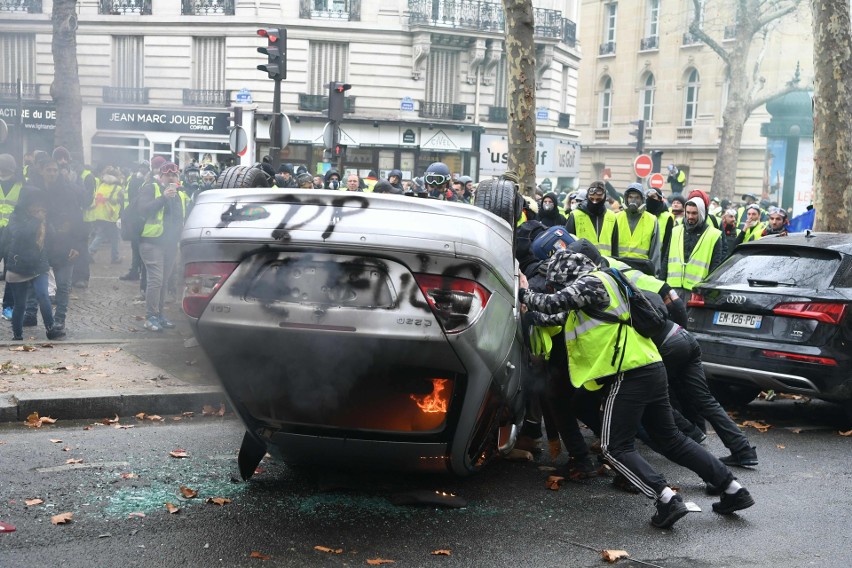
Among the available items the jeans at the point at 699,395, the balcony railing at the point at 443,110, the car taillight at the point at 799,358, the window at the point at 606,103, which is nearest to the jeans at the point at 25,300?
the jeans at the point at 699,395

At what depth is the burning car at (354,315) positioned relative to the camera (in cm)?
436

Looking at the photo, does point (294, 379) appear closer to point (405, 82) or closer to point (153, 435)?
point (153, 435)

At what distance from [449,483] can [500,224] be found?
5.51 ft

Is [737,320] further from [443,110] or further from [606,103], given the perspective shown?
[606,103]

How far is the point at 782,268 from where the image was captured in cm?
807

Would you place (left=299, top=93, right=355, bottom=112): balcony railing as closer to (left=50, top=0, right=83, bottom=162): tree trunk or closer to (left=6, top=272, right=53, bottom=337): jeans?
(left=50, top=0, right=83, bottom=162): tree trunk

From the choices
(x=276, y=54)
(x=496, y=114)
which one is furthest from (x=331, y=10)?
(x=276, y=54)

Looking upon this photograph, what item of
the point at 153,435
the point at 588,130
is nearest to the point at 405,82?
the point at 588,130

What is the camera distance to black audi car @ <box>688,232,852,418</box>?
7.63 meters

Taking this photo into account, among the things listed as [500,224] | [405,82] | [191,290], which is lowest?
[191,290]

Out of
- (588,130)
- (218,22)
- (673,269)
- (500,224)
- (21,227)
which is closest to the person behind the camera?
(500,224)

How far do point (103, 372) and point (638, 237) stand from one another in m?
5.34

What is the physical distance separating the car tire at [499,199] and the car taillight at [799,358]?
9.44 feet

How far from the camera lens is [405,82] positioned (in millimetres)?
35844
